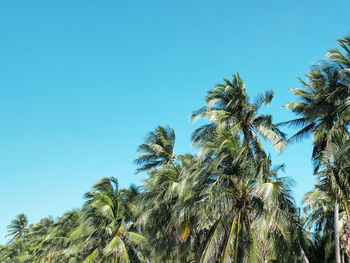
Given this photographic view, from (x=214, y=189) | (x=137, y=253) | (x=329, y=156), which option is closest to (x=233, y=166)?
(x=214, y=189)

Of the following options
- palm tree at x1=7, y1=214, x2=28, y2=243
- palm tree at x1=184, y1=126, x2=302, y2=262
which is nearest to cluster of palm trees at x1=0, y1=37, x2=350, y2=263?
palm tree at x1=184, y1=126, x2=302, y2=262

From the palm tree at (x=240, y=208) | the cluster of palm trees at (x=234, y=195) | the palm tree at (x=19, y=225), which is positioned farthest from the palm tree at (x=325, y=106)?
the palm tree at (x=19, y=225)

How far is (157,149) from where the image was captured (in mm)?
22656

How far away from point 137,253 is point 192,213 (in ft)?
25.9

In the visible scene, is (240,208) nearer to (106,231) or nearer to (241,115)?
(241,115)

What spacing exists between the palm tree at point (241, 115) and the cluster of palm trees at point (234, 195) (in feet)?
0.18

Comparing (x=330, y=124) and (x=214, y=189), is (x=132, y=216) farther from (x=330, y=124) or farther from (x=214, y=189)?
(x=330, y=124)

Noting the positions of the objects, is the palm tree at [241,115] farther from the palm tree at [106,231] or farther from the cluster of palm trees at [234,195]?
the palm tree at [106,231]

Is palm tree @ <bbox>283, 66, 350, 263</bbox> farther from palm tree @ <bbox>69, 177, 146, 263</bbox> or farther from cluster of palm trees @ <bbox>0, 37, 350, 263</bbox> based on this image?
palm tree @ <bbox>69, 177, 146, 263</bbox>

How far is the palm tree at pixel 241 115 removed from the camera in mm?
17125

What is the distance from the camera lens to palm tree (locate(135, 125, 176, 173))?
22.8 metres

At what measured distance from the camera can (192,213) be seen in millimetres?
13461

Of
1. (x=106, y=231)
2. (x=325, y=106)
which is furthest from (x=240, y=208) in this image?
(x=106, y=231)

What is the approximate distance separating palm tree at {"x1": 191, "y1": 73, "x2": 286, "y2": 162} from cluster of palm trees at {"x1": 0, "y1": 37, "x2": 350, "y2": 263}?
0.18 ft
